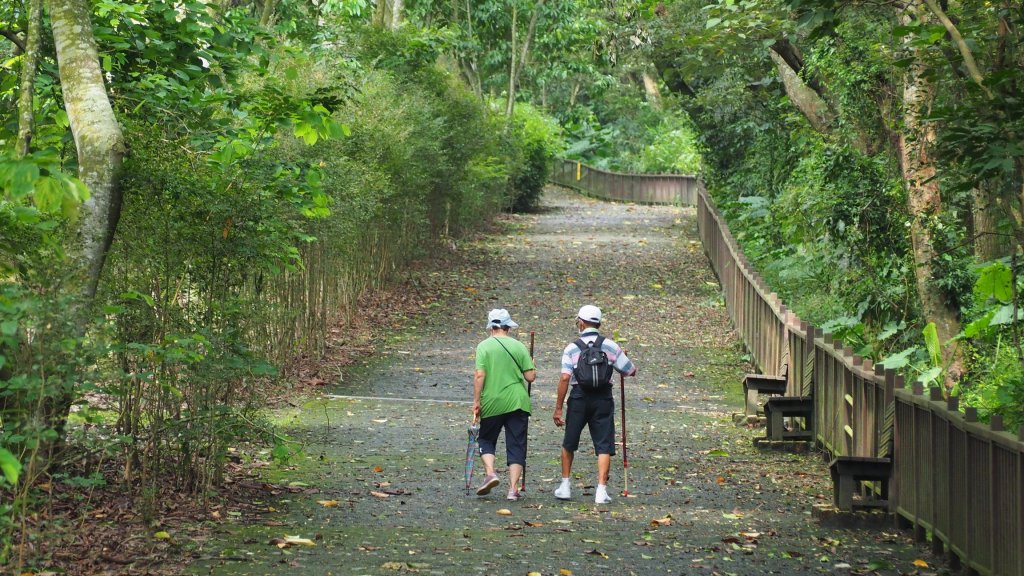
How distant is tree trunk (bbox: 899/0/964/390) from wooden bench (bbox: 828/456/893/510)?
3.49 metres

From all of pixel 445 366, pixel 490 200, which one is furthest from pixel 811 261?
pixel 490 200

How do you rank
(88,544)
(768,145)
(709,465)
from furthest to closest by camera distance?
(768,145) → (709,465) → (88,544)

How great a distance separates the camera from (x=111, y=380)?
7.75 meters

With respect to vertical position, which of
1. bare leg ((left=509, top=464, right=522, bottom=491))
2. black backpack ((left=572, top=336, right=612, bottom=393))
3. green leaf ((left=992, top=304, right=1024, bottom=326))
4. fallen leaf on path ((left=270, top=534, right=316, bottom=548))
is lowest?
fallen leaf on path ((left=270, top=534, right=316, bottom=548))

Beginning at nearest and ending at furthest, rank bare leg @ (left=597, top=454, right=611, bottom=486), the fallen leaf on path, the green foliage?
the fallen leaf on path, bare leg @ (left=597, top=454, right=611, bottom=486), the green foliage

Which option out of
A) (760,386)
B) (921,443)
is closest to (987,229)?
(760,386)

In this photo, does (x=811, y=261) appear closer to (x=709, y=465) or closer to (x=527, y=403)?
(x=709, y=465)

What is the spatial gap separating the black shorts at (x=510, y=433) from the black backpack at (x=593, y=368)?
0.58 metres

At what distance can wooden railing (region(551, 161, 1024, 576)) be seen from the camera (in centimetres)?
686

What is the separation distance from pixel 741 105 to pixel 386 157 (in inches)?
442

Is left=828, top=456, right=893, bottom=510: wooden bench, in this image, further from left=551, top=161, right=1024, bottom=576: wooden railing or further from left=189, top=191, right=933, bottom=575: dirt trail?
left=189, top=191, right=933, bottom=575: dirt trail

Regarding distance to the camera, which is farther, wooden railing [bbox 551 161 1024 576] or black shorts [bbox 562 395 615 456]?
black shorts [bbox 562 395 615 456]

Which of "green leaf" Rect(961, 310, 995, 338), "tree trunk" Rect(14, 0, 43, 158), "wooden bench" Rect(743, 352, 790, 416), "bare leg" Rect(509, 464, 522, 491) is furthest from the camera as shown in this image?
"wooden bench" Rect(743, 352, 790, 416)

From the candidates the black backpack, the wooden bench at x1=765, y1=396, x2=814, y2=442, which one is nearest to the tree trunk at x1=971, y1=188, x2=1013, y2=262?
the wooden bench at x1=765, y1=396, x2=814, y2=442
